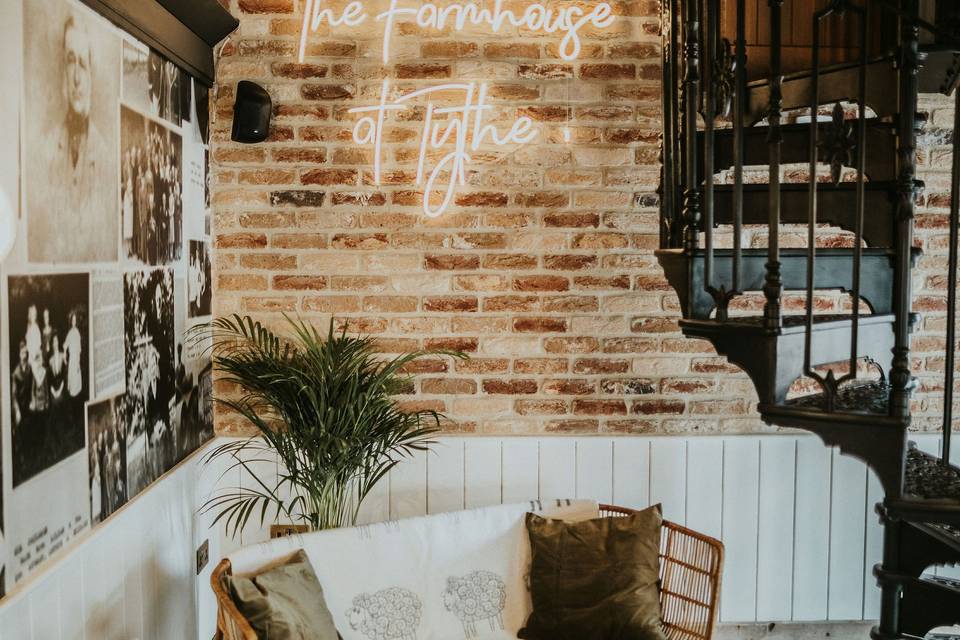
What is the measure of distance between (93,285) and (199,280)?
2.79ft

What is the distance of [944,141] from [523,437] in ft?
6.80

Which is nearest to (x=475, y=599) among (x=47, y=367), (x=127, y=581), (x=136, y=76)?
(x=127, y=581)

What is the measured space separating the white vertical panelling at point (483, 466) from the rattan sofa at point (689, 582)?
537mm

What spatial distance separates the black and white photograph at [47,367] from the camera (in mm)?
1654

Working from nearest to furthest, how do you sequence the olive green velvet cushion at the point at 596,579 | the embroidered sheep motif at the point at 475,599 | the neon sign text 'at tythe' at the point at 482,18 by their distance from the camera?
the olive green velvet cushion at the point at 596,579
the embroidered sheep motif at the point at 475,599
the neon sign text 'at tythe' at the point at 482,18

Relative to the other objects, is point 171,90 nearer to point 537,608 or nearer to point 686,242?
point 686,242

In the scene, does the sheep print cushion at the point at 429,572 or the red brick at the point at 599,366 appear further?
the red brick at the point at 599,366

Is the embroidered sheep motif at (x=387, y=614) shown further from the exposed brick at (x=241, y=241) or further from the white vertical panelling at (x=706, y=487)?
the exposed brick at (x=241, y=241)

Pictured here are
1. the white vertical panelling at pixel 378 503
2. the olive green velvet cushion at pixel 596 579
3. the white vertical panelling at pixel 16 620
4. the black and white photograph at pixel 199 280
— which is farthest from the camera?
the white vertical panelling at pixel 378 503

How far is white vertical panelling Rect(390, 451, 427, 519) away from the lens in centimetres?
304

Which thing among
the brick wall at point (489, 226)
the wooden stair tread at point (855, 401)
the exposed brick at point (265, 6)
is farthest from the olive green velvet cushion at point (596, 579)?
the exposed brick at point (265, 6)

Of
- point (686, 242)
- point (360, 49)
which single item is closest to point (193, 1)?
point (360, 49)

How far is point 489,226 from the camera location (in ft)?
9.93

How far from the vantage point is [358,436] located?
8.66ft
